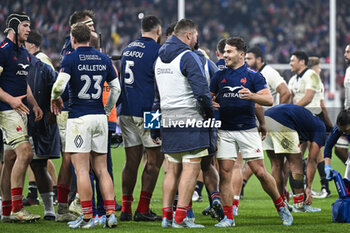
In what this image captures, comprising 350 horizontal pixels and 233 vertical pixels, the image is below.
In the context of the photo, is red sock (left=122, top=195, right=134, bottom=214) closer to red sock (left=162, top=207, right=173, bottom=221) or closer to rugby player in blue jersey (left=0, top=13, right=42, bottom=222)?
red sock (left=162, top=207, right=173, bottom=221)

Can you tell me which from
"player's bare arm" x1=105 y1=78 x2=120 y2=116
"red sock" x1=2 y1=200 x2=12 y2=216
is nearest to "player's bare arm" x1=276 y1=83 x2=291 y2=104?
"player's bare arm" x1=105 y1=78 x2=120 y2=116

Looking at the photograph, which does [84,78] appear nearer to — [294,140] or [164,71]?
[164,71]

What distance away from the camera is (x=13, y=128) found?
6543 mm

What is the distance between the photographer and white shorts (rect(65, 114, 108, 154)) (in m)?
6.05

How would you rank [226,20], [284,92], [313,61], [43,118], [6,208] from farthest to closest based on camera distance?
[226,20], [313,61], [284,92], [43,118], [6,208]

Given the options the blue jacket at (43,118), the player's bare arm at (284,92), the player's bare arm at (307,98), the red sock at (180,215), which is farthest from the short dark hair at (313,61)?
the red sock at (180,215)

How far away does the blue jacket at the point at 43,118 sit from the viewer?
705 centimetres

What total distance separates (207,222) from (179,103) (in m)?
1.43

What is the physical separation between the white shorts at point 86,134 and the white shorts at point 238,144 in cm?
121

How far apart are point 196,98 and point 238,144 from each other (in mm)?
834

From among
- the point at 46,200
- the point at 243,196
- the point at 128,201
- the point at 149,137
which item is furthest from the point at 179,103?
the point at 243,196

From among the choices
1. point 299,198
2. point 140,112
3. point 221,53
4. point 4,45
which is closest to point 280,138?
point 299,198

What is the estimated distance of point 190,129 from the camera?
6035 millimetres

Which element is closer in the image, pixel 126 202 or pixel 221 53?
pixel 126 202
